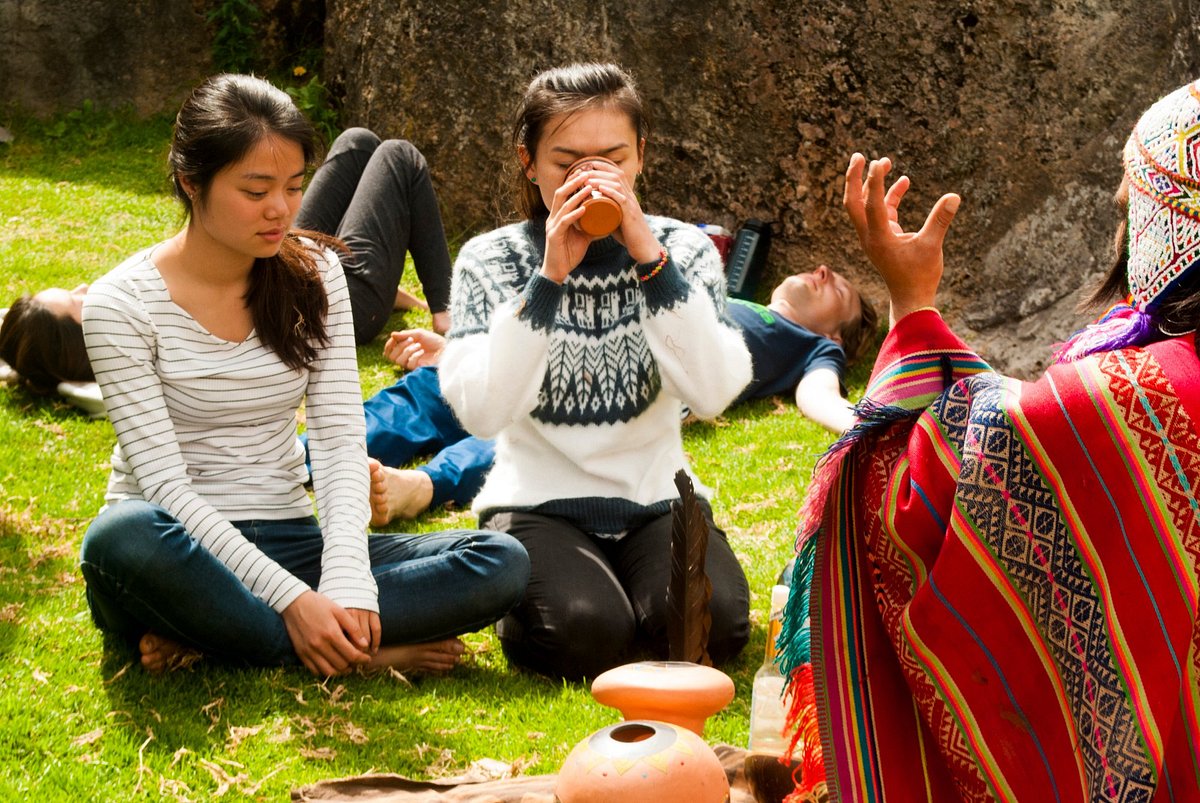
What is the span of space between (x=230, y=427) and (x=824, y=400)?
2.85m

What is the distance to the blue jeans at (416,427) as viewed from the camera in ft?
15.4

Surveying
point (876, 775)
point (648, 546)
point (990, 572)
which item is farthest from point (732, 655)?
point (990, 572)

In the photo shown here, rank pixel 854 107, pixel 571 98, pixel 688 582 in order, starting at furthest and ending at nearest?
pixel 854 107 → pixel 571 98 → pixel 688 582

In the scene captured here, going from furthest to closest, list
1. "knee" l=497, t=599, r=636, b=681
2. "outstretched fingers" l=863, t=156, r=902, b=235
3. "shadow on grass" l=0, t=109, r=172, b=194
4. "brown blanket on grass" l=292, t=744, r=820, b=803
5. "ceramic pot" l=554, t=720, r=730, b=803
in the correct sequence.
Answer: "shadow on grass" l=0, t=109, r=172, b=194, "knee" l=497, t=599, r=636, b=681, "brown blanket on grass" l=292, t=744, r=820, b=803, "outstretched fingers" l=863, t=156, r=902, b=235, "ceramic pot" l=554, t=720, r=730, b=803

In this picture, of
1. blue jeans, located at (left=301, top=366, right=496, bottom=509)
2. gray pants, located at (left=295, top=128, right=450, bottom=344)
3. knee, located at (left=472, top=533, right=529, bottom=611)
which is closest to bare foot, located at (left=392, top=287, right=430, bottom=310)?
gray pants, located at (left=295, top=128, right=450, bottom=344)

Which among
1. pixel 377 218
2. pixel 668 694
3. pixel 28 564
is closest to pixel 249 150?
pixel 28 564

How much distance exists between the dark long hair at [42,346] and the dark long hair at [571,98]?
2.38m

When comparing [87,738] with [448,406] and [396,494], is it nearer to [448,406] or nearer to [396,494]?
[396,494]

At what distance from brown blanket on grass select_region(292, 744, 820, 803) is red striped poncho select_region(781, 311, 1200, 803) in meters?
0.43

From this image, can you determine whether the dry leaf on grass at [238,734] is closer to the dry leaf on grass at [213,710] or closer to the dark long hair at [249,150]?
the dry leaf on grass at [213,710]

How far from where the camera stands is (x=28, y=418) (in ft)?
16.4

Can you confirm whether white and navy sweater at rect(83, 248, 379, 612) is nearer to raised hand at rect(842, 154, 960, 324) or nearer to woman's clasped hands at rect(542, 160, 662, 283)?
woman's clasped hands at rect(542, 160, 662, 283)

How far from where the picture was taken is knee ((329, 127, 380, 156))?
6055 mm

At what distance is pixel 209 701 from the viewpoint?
3092 mm
